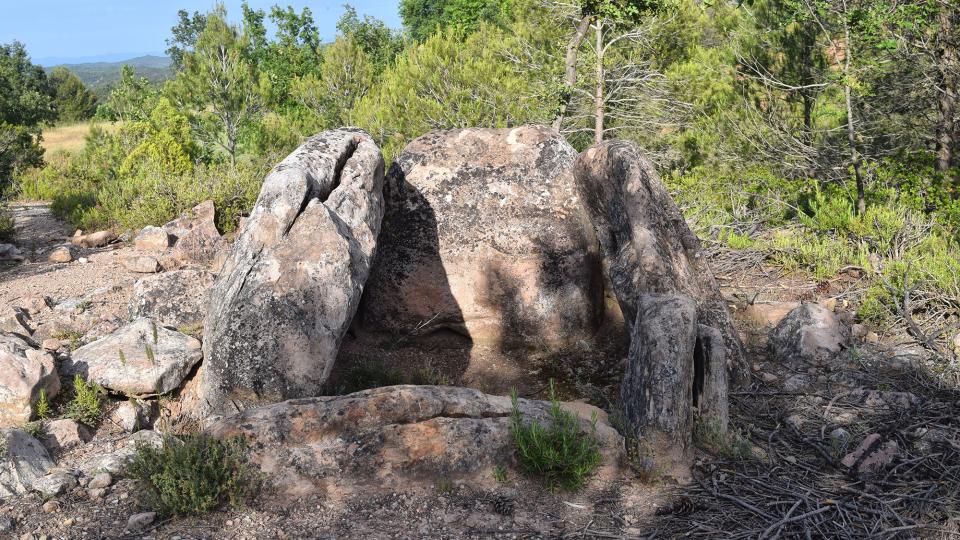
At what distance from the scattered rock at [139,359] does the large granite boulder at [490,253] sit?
6.29ft

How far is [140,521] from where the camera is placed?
3.50m

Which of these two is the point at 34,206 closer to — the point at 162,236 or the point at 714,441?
the point at 162,236

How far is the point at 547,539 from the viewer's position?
11.5 feet

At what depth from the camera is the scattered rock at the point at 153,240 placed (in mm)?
8930

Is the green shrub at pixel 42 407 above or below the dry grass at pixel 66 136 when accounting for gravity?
below

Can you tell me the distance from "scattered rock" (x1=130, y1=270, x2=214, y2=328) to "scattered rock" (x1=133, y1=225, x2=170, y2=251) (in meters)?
2.53

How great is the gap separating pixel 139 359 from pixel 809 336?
16.2 feet

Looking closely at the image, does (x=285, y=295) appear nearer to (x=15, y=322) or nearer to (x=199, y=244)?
(x=15, y=322)

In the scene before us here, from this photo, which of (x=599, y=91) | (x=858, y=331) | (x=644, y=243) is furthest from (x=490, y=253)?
(x=599, y=91)

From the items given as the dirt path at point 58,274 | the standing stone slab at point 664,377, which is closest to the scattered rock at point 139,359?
the dirt path at point 58,274

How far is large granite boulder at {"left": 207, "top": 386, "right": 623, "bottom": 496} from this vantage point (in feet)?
12.7

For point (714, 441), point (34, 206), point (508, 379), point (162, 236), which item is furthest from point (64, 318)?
point (34, 206)

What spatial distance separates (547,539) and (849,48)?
872cm

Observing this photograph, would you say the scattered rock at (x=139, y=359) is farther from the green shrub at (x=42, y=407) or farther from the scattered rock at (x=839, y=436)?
the scattered rock at (x=839, y=436)
